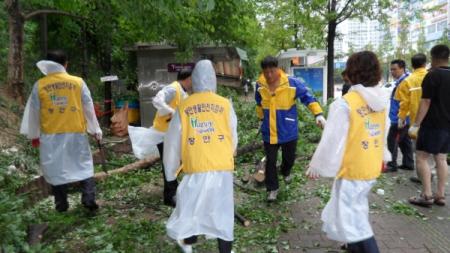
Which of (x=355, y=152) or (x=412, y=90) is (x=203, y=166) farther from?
(x=412, y=90)

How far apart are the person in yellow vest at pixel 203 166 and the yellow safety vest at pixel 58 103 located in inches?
75.6

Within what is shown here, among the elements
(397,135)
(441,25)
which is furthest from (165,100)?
(441,25)

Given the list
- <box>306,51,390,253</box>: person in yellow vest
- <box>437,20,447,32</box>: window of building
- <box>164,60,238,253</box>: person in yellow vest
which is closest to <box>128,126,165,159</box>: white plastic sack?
<box>164,60,238,253</box>: person in yellow vest

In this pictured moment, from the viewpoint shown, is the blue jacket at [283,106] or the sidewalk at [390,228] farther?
the blue jacket at [283,106]

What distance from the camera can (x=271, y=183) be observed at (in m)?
6.22

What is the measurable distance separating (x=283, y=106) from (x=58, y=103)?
2.71 meters

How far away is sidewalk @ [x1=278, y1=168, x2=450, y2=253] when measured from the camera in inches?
186

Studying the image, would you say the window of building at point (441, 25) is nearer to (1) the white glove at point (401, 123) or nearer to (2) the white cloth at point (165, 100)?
(1) the white glove at point (401, 123)

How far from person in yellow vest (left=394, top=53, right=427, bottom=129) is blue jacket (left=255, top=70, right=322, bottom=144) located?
186cm

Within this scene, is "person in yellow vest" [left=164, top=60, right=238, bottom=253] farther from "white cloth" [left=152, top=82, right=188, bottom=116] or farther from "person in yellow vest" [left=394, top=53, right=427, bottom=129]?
"person in yellow vest" [left=394, top=53, right=427, bottom=129]

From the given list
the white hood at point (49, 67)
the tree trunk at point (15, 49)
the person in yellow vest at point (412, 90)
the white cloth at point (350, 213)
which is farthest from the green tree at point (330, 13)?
the white cloth at point (350, 213)

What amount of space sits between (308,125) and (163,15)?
5795 millimetres

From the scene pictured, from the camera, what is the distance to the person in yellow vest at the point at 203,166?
13.1 feet

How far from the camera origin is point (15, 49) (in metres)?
8.82
